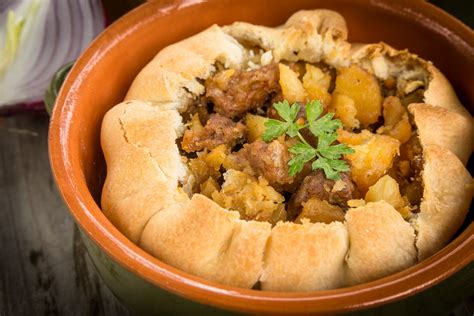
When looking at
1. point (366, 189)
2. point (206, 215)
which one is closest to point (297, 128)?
point (366, 189)

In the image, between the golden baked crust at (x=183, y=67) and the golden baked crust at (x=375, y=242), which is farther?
the golden baked crust at (x=183, y=67)

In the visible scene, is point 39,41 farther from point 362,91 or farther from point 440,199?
point 440,199

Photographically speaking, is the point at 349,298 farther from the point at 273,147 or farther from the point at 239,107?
the point at 239,107

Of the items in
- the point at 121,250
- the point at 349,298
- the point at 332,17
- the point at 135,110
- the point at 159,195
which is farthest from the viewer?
the point at 332,17

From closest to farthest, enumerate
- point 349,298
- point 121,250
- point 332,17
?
1. point 349,298
2. point 121,250
3. point 332,17

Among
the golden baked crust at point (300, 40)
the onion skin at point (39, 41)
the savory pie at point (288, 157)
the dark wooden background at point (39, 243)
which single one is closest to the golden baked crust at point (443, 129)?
the savory pie at point (288, 157)

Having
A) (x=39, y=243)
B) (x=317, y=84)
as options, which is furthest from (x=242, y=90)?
(x=39, y=243)

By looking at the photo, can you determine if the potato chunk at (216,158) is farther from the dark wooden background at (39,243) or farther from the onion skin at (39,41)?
the onion skin at (39,41)
